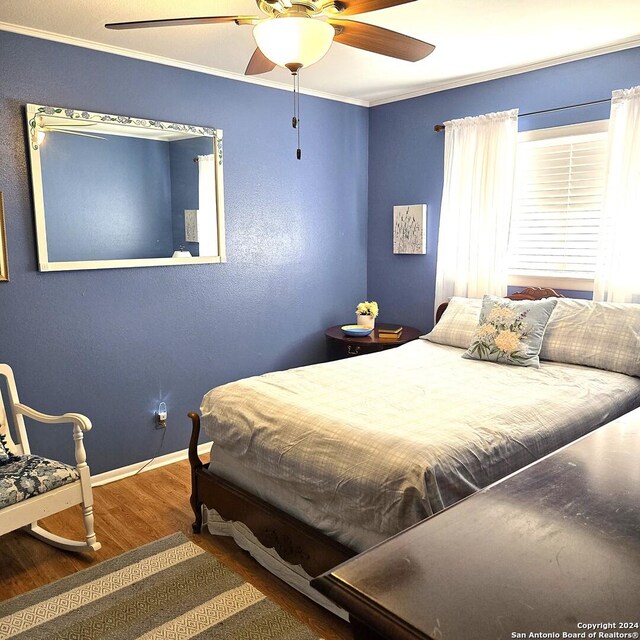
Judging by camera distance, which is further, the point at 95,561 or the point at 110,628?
the point at 95,561

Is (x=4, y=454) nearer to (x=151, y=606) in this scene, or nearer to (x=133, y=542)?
(x=133, y=542)

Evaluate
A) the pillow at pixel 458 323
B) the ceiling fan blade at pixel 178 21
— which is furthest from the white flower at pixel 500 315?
the ceiling fan blade at pixel 178 21

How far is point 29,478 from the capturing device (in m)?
2.44

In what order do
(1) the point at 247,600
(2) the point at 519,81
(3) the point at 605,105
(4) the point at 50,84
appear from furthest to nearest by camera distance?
(2) the point at 519,81 < (3) the point at 605,105 < (4) the point at 50,84 < (1) the point at 247,600

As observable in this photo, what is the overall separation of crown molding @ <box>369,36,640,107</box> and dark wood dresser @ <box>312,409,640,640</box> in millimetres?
3055

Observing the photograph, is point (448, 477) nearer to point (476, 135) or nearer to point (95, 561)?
point (95, 561)

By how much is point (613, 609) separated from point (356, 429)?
1472 mm

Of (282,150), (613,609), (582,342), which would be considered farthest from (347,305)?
(613,609)

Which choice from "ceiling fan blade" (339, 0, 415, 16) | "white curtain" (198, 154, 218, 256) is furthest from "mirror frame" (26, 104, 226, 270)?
"ceiling fan blade" (339, 0, 415, 16)

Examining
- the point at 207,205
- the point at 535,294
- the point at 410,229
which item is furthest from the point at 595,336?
the point at 207,205

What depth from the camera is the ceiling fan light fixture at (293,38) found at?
74.0 inches

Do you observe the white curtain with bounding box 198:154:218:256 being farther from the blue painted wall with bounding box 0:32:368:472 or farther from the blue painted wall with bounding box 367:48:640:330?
the blue painted wall with bounding box 367:48:640:330

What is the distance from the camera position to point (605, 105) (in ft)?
11.0

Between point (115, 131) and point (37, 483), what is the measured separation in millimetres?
2005
